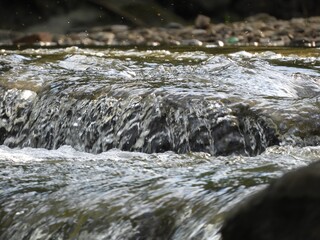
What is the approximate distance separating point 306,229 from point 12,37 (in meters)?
14.6

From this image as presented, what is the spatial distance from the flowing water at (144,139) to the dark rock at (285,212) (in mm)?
795

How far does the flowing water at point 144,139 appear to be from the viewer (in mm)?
3852

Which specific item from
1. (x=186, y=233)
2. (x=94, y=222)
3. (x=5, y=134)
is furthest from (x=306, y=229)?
(x=5, y=134)

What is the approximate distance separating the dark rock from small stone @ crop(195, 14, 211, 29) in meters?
15.1

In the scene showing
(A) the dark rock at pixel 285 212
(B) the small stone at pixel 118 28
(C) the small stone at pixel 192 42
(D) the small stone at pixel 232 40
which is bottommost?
(D) the small stone at pixel 232 40

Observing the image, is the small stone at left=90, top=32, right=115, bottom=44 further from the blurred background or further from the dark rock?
the dark rock

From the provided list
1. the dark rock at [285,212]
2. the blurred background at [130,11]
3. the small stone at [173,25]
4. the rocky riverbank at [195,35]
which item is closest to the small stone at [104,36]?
the rocky riverbank at [195,35]

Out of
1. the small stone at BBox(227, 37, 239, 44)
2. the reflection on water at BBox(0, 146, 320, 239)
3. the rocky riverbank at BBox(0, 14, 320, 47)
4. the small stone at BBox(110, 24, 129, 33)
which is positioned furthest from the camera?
the small stone at BBox(110, 24, 129, 33)

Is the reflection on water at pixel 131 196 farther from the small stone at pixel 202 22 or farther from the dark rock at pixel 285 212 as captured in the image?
the small stone at pixel 202 22

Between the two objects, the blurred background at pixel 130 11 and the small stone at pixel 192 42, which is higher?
the blurred background at pixel 130 11

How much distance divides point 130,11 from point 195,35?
227 centimetres

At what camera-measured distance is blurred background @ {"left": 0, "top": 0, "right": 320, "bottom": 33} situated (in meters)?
18.1

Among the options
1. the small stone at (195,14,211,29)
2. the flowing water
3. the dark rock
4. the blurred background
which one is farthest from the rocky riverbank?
the dark rock

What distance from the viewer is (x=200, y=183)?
4.12 meters
